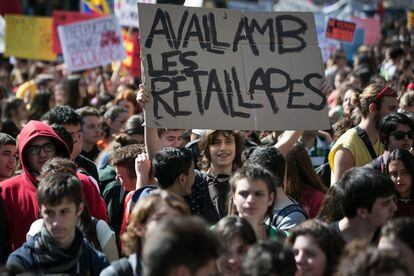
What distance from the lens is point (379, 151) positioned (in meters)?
7.24

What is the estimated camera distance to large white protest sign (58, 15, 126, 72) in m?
14.5

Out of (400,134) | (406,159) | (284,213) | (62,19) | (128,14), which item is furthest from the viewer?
(128,14)

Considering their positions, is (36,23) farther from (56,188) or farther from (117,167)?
(56,188)

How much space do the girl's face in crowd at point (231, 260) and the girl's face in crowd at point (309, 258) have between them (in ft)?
0.87

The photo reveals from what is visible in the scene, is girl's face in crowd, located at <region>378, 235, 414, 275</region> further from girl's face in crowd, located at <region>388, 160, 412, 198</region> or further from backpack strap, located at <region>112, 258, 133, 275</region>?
girl's face in crowd, located at <region>388, 160, 412, 198</region>

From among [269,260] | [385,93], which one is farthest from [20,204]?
[385,93]

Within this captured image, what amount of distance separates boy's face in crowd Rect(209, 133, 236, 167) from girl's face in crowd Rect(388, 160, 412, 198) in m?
1.29

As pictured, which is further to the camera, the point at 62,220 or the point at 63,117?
the point at 63,117

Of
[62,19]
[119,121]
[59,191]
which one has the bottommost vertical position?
[62,19]

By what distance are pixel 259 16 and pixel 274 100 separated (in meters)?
0.65

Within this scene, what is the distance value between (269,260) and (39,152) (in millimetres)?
2726

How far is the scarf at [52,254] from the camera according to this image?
4867mm

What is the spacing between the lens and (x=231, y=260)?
4.58m

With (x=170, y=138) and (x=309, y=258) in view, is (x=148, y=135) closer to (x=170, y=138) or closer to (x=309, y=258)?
(x=170, y=138)
